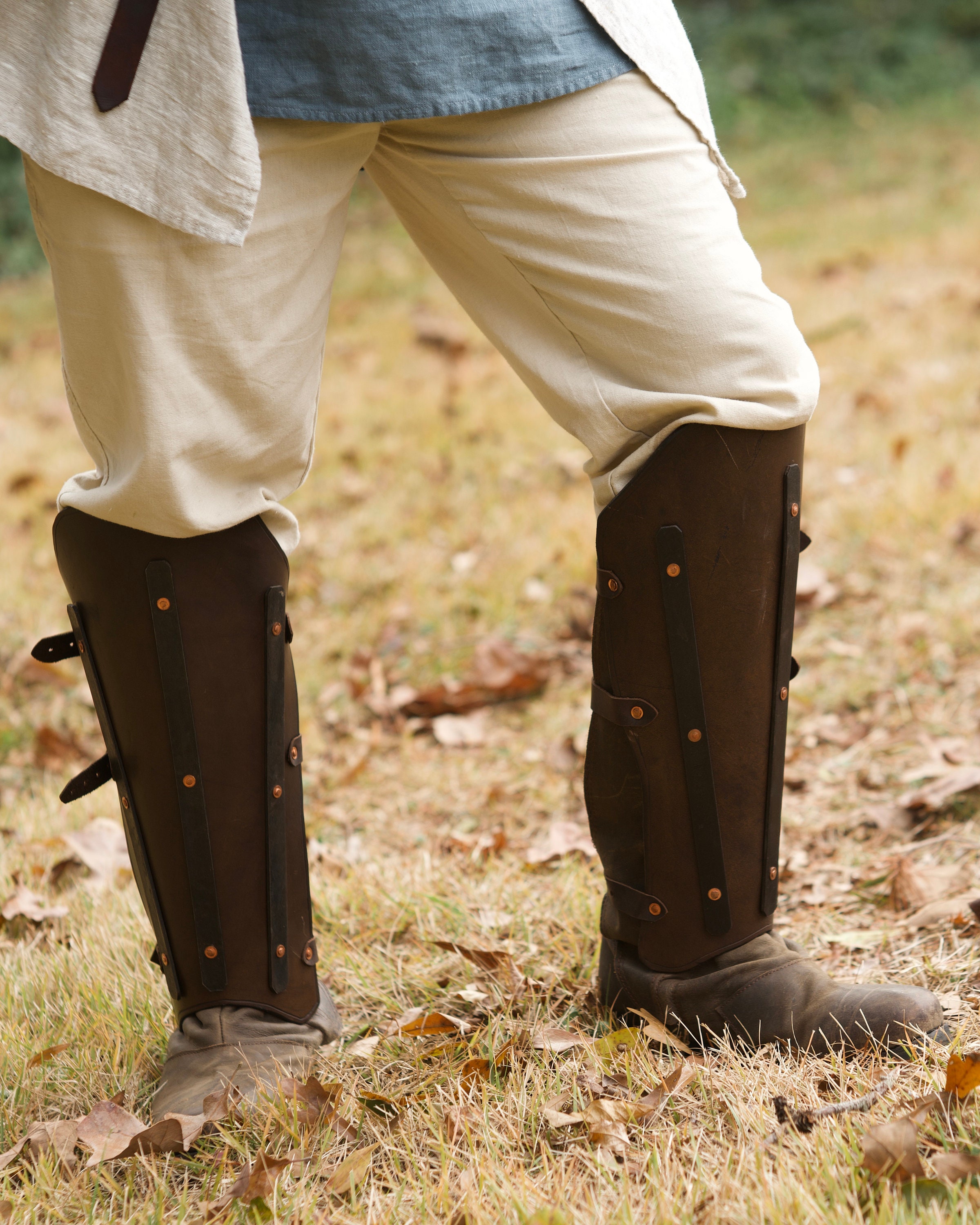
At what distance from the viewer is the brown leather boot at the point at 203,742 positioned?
1.16 m

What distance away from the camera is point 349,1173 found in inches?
40.8

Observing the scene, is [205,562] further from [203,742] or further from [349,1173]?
[349,1173]

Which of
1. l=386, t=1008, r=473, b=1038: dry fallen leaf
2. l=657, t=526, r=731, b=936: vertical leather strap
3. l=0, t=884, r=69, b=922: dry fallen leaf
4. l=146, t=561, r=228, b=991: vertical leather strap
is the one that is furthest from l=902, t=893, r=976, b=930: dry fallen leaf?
l=0, t=884, r=69, b=922: dry fallen leaf

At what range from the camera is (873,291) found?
4613 millimetres

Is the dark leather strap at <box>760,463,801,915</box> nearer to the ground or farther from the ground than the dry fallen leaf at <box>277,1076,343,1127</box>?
farther from the ground

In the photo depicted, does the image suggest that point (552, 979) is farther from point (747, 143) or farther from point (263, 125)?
point (747, 143)

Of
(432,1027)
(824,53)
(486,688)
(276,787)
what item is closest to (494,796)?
(486,688)

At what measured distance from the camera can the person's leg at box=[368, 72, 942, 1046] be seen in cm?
103

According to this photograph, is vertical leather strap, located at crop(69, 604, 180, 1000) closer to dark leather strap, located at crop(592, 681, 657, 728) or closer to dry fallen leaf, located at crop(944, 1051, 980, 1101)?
dark leather strap, located at crop(592, 681, 657, 728)

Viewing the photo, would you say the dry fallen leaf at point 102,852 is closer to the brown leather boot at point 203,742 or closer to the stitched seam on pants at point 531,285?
the brown leather boot at point 203,742

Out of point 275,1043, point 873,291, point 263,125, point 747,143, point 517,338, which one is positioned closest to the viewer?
point 263,125

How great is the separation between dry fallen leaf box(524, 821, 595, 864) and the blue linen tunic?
3.67ft

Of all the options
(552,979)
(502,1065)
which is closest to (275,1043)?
(502,1065)

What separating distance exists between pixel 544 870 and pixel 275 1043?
0.60 meters
